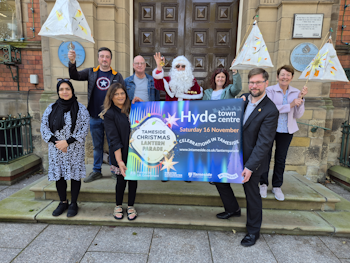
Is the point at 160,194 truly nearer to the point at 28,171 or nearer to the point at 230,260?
the point at 230,260

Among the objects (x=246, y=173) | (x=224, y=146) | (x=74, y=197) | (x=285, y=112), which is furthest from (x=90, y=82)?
(x=285, y=112)

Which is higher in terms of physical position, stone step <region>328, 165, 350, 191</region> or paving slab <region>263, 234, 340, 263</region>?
stone step <region>328, 165, 350, 191</region>

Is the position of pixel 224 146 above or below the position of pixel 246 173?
above

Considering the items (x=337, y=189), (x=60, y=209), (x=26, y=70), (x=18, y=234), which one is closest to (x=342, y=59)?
(x=337, y=189)

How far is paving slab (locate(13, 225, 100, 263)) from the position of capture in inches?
90.1

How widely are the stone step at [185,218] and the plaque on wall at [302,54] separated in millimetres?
2864

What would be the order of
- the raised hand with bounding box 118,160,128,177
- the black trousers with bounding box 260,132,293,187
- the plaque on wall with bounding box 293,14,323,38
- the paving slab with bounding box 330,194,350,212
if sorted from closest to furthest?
1. the raised hand with bounding box 118,160,128,177
2. the black trousers with bounding box 260,132,293,187
3. the paving slab with bounding box 330,194,350,212
4. the plaque on wall with bounding box 293,14,323,38

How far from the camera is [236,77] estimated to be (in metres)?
2.98

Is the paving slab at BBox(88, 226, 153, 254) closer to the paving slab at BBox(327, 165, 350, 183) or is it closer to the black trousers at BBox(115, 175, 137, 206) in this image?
the black trousers at BBox(115, 175, 137, 206)

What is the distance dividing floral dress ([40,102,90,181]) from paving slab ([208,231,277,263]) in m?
2.01

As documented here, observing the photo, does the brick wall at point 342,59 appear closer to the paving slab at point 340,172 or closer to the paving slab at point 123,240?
the paving slab at point 340,172

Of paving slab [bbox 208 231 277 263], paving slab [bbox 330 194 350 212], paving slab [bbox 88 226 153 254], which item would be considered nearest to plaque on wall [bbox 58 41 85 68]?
paving slab [bbox 88 226 153 254]

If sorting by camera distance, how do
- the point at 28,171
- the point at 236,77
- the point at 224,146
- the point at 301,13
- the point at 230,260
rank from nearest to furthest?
the point at 230,260, the point at 224,146, the point at 236,77, the point at 301,13, the point at 28,171

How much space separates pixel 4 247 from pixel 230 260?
2606 mm
